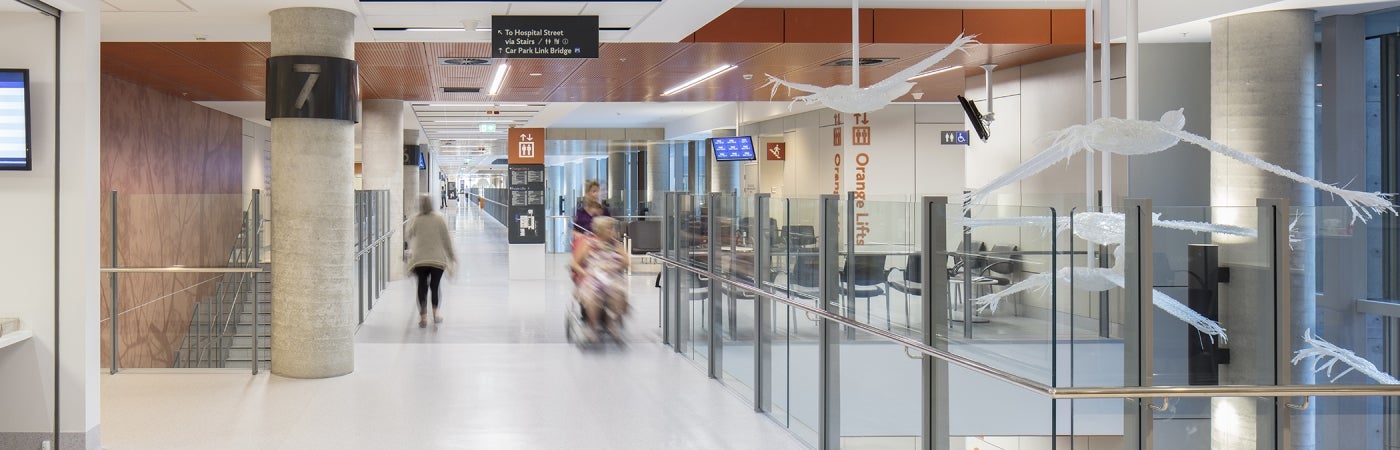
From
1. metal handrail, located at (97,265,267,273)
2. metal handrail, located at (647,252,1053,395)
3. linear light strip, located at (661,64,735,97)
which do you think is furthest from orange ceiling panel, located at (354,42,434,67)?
metal handrail, located at (647,252,1053,395)

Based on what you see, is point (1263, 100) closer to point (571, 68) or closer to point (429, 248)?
point (571, 68)

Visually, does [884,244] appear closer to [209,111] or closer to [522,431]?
[522,431]

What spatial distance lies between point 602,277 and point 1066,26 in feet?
14.3

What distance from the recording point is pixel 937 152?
17984 mm

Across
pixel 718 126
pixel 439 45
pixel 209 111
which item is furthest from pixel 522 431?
pixel 718 126

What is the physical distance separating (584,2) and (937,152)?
11.5m

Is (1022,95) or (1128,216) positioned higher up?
(1022,95)

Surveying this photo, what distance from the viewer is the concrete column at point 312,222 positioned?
748 cm

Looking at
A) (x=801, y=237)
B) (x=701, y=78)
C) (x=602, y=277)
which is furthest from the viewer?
(x=701, y=78)

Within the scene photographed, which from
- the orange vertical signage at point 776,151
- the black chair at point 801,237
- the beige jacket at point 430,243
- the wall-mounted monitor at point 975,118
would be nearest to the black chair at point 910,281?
the black chair at point 801,237

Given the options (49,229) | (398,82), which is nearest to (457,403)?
(49,229)

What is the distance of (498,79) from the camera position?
39.7 ft

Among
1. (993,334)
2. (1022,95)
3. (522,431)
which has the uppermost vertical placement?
(1022,95)

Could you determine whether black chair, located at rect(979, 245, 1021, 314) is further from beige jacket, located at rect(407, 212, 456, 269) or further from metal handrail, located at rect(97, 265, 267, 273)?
beige jacket, located at rect(407, 212, 456, 269)
